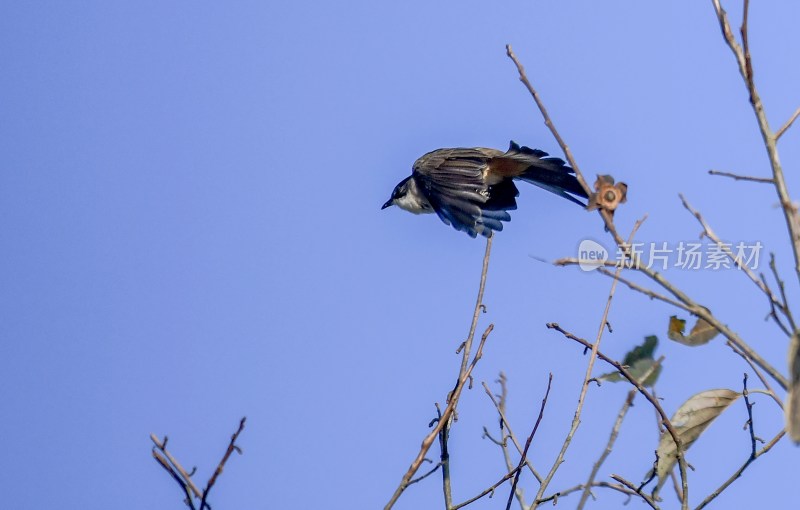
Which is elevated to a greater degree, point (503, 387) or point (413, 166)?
point (413, 166)

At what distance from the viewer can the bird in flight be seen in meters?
6.15

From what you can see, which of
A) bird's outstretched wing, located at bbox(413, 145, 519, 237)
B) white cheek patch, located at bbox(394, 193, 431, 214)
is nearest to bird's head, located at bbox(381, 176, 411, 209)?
white cheek patch, located at bbox(394, 193, 431, 214)

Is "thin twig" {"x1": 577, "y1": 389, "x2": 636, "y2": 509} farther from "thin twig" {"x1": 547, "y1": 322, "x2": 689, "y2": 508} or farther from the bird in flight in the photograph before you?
the bird in flight

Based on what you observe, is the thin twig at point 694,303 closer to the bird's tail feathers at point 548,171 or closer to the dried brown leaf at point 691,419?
the dried brown leaf at point 691,419

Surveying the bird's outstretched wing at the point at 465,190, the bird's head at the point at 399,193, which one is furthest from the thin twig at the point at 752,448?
the bird's head at the point at 399,193

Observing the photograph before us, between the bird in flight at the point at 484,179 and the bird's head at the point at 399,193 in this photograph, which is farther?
the bird's head at the point at 399,193

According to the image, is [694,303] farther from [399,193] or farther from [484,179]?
[399,193]

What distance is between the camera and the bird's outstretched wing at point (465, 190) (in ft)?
19.8

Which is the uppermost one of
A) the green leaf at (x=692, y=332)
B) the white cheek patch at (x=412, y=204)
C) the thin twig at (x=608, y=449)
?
the white cheek patch at (x=412, y=204)

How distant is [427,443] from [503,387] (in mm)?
1641

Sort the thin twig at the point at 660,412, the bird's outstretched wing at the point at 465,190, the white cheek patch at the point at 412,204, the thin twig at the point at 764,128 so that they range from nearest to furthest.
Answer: the thin twig at the point at 764,128 < the thin twig at the point at 660,412 < the bird's outstretched wing at the point at 465,190 < the white cheek patch at the point at 412,204

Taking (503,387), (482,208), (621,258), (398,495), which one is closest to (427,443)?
(398,495)

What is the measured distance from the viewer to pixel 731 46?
2334 mm

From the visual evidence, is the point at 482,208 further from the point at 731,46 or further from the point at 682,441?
the point at 731,46
